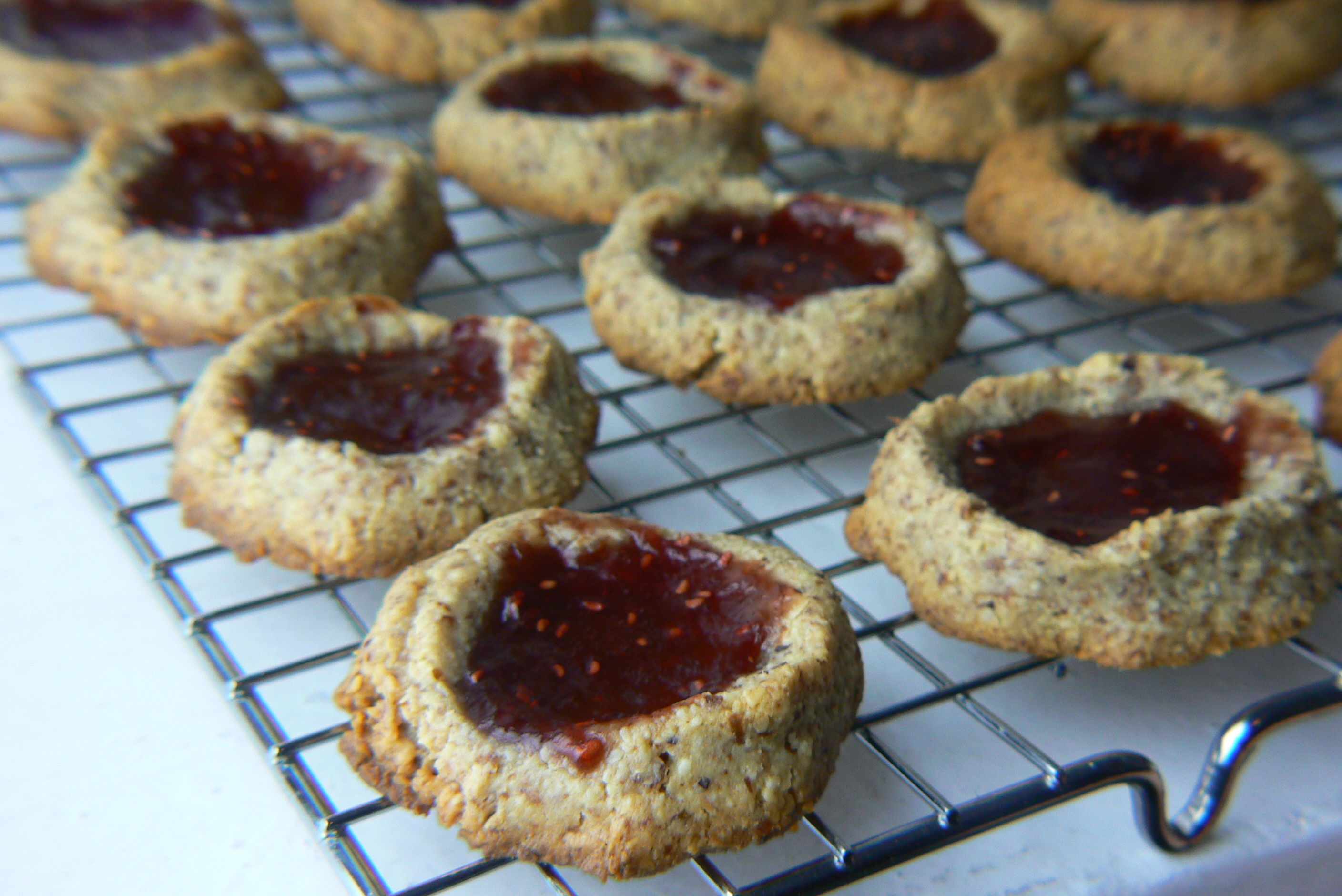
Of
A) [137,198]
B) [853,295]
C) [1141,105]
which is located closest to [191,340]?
[137,198]

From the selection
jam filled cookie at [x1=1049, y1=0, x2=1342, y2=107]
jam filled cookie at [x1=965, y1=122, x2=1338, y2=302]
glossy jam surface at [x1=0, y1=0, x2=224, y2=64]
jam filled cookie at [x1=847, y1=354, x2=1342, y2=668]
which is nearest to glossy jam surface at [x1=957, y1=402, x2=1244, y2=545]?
jam filled cookie at [x1=847, y1=354, x2=1342, y2=668]

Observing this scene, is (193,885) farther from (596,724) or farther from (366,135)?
(366,135)

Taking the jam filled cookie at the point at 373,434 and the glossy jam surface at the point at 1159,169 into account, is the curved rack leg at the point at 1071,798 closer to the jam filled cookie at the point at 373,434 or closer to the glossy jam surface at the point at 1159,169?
the jam filled cookie at the point at 373,434

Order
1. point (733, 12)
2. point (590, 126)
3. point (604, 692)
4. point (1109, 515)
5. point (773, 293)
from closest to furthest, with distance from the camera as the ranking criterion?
point (604, 692) < point (1109, 515) < point (773, 293) < point (590, 126) < point (733, 12)

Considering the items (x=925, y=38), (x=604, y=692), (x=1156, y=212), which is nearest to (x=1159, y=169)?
(x=1156, y=212)

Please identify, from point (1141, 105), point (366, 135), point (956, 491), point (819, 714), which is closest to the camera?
point (819, 714)

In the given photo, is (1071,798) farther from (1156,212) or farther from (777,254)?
(1156,212)
